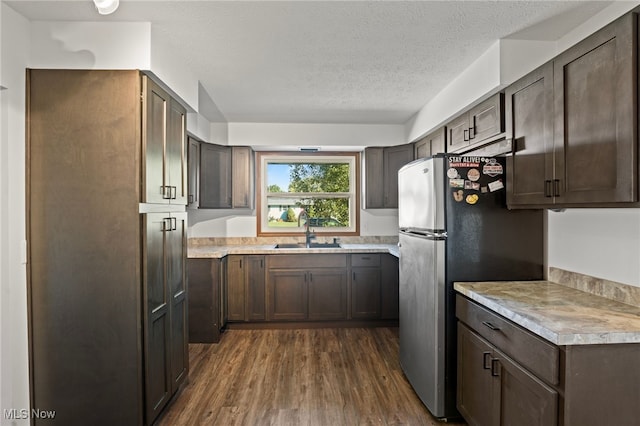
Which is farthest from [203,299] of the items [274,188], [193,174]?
[274,188]

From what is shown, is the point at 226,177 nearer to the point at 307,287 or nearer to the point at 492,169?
the point at 307,287

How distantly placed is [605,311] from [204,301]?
3.20 m

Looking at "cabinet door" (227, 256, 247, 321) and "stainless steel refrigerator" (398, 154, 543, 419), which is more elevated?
"stainless steel refrigerator" (398, 154, 543, 419)

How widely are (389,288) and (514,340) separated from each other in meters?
2.41

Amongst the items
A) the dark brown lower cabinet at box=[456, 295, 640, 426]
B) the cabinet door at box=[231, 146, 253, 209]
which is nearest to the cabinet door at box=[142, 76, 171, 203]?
the cabinet door at box=[231, 146, 253, 209]

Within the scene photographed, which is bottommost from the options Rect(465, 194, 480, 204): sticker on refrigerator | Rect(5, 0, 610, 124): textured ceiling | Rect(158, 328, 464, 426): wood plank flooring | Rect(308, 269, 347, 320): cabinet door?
Rect(158, 328, 464, 426): wood plank flooring

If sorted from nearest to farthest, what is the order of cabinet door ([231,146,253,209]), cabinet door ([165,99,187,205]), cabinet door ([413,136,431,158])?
1. cabinet door ([165,99,187,205])
2. cabinet door ([413,136,431,158])
3. cabinet door ([231,146,253,209])

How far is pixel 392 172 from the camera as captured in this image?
430 centimetres

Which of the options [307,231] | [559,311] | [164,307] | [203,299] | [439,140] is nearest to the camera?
[559,311]

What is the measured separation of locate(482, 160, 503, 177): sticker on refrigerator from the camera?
2213mm

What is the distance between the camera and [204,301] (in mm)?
3586

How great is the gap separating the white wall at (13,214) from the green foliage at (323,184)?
119 inches

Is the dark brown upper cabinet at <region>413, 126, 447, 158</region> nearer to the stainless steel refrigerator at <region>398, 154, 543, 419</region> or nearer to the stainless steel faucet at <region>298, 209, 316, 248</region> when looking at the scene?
the stainless steel refrigerator at <region>398, 154, 543, 419</region>

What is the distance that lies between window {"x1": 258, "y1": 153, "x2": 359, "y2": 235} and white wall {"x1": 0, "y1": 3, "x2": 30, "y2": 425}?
111 inches
